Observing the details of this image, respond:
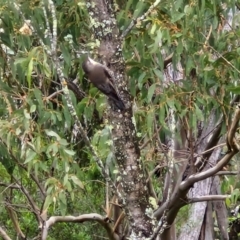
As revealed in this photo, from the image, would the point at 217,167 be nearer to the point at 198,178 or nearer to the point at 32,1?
the point at 198,178

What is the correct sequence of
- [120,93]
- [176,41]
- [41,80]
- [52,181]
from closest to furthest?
[120,93], [52,181], [176,41], [41,80]

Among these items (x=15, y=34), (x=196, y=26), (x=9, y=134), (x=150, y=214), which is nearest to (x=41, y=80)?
(x=15, y=34)

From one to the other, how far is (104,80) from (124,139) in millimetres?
465

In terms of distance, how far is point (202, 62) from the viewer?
3389 millimetres

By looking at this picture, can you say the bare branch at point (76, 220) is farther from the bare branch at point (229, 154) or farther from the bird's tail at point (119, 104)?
the bird's tail at point (119, 104)

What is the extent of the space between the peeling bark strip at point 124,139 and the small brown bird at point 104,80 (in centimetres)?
3


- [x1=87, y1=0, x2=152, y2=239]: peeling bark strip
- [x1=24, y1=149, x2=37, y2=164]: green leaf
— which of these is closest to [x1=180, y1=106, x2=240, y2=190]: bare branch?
[x1=87, y1=0, x2=152, y2=239]: peeling bark strip

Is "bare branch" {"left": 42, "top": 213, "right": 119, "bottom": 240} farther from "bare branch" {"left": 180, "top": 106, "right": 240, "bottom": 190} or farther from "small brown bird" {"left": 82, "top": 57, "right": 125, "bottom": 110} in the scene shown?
"small brown bird" {"left": 82, "top": 57, "right": 125, "bottom": 110}

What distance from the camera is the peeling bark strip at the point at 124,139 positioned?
8.83 ft

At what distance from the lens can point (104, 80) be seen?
9.99 feet

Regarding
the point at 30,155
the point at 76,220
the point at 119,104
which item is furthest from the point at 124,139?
the point at 76,220

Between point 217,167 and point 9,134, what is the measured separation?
1.16 m

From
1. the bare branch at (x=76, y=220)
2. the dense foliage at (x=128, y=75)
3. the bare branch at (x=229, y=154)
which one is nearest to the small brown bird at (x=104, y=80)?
the dense foliage at (x=128, y=75)

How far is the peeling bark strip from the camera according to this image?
8.83ft
